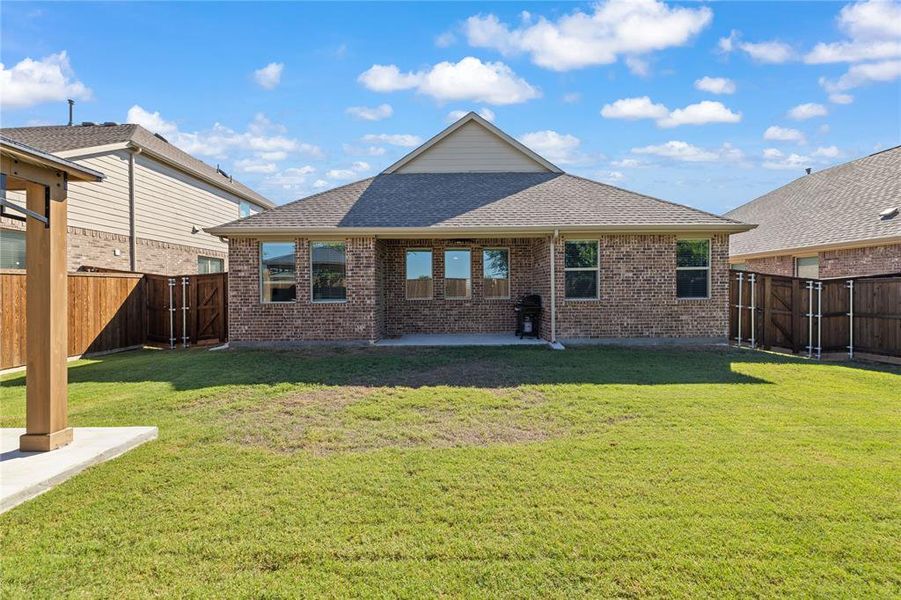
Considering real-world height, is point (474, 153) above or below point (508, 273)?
above

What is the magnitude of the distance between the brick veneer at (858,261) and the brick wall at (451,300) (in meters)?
8.56

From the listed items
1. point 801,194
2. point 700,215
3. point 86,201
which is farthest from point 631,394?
point 801,194

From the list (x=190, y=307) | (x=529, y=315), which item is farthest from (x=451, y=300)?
(x=190, y=307)

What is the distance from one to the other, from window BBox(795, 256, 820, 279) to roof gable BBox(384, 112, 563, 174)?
7.97 metres

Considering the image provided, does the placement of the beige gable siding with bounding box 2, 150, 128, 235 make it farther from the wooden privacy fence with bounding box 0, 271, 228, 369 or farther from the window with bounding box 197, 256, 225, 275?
the window with bounding box 197, 256, 225, 275

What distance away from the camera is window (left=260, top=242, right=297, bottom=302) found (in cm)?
1212

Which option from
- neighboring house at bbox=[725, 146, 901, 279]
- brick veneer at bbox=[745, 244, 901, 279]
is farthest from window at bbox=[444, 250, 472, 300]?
brick veneer at bbox=[745, 244, 901, 279]

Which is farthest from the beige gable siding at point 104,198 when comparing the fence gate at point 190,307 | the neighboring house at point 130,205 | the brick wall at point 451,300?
the brick wall at point 451,300

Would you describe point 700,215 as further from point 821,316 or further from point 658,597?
point 658,597

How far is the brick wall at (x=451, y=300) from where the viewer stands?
1393 cm

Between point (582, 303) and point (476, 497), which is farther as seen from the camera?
point (582, 303)

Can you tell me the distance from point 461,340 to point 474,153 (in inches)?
259

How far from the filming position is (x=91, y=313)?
38.2 ft

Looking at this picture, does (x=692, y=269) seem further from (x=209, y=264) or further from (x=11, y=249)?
(x=209, y=264)
